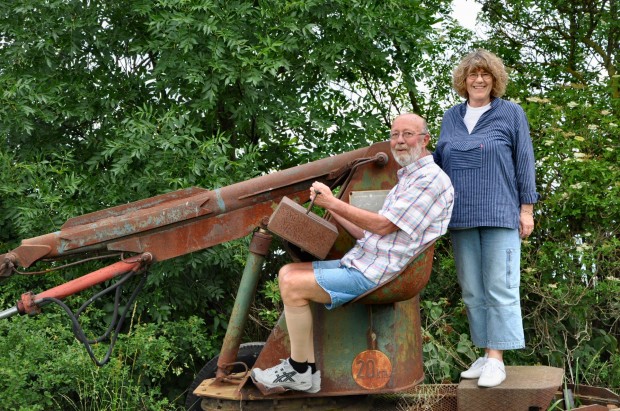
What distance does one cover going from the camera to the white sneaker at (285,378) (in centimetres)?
482

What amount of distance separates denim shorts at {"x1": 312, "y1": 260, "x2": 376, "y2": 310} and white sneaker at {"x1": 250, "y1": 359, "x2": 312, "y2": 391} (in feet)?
1.39

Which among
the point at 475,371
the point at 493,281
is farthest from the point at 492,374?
the point at 493,281

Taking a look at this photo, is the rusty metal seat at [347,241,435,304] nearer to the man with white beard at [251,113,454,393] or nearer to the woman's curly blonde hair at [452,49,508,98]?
the man with white beard at [251,113,454,393]

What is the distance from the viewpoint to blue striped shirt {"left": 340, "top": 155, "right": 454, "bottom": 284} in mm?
4562

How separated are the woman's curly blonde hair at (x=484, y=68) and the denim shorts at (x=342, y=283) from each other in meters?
1.33

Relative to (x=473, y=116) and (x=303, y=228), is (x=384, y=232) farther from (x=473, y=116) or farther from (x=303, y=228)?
(x=473, y=116)

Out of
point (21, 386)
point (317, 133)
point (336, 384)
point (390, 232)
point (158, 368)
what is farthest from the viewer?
point (317, 133)

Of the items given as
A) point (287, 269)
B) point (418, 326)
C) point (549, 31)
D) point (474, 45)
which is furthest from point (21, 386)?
point (549, 31)

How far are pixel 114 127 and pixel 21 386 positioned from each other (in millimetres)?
1949

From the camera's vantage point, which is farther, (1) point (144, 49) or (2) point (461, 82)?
(1) point (144, 49)

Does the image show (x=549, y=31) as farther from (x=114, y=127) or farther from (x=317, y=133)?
(x=114, y=127)

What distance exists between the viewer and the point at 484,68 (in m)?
5.09

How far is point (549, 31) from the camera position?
28.1 ft

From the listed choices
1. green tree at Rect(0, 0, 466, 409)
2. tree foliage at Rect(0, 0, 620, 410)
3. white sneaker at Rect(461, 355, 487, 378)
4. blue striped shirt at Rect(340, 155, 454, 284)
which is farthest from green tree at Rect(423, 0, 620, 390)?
blue striped shirt at Rect(340, 155, 454, 284)
